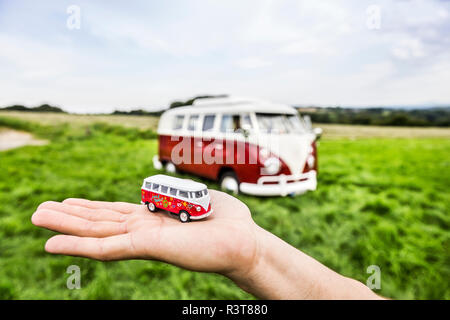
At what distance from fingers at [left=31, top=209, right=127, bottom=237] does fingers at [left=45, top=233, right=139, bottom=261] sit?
0.11 meters

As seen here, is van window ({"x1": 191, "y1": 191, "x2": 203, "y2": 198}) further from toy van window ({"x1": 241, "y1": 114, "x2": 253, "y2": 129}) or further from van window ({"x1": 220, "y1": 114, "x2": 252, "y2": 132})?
toy van window ({"x1": 241, "y1": 114, "x2": 253, "y2": 129})

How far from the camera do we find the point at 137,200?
2170mm

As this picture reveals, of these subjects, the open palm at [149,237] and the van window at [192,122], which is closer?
the open palm at [149,237]

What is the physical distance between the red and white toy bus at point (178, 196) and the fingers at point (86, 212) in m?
0.47

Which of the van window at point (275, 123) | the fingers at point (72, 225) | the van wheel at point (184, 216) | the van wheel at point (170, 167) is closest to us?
the van wheel at point (184, 216)

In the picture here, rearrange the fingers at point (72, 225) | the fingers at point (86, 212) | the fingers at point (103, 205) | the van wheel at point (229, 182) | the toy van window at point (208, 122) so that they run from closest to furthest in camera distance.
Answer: the fingers at point (72, 225) → the fingers at point (86, 212) → the fingers at point (103, 205) → the toy van window at point (208, 122) → the van wheel at point (229, 182)

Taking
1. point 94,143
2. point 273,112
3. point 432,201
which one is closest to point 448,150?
point 432,201

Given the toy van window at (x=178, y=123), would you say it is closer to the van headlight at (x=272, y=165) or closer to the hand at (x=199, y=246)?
the van headlight at (x=272, y=165)

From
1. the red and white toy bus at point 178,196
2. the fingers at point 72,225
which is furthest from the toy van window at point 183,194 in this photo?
the fingers at point 72,225

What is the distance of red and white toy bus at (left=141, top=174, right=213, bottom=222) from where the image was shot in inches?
57.7

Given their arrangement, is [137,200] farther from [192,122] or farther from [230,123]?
[192,122]

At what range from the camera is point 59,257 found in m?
3.40

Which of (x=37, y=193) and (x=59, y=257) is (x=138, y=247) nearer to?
(x=59, y=257)

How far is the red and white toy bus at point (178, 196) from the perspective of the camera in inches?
57.7
